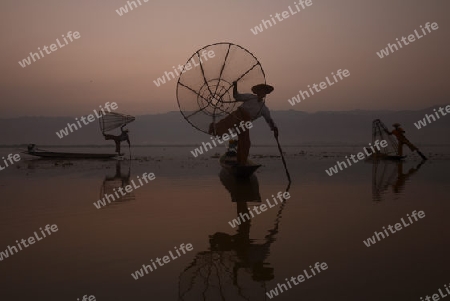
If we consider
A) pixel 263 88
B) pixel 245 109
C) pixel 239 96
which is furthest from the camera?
pixel 245 109

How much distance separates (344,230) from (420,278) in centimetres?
303

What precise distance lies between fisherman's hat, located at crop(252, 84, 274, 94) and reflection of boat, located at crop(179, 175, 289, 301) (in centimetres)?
927

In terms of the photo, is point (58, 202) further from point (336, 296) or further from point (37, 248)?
point (336, 296)

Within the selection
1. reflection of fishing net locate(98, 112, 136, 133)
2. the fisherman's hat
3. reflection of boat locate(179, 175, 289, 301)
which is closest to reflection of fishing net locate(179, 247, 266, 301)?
reflection of boat locate(179, 175, 289, 301)

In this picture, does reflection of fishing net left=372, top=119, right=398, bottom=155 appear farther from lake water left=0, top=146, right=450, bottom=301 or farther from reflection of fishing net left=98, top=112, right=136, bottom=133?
lake water left=0, top=146, right=450, bottom=301

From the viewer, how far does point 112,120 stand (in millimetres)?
42438

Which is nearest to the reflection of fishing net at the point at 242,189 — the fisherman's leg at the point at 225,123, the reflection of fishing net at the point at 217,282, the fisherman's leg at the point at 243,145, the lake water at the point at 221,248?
the lake water at the point at 221,248

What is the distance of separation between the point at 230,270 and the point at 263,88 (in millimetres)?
11976

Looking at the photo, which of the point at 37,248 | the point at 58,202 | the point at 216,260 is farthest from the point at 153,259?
the point at 58,202

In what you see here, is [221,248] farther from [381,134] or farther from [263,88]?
[381,134]

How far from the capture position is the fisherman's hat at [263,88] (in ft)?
55.3

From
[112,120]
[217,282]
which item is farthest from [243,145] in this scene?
[112,120]

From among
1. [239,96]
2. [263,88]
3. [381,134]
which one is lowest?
[381,134]

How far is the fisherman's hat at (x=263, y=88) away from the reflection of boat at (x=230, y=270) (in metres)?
9.27
